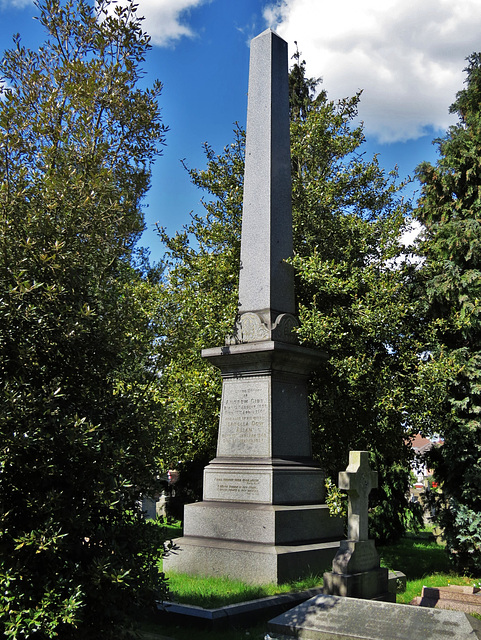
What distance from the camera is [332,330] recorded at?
10.9m

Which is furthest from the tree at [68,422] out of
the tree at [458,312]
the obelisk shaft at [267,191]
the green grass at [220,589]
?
the tree at [458,312]

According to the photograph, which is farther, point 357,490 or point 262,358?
point 262,358

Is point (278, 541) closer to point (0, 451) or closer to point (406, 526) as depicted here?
point (0, 451)

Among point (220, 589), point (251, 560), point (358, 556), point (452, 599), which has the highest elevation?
point (358, 556)

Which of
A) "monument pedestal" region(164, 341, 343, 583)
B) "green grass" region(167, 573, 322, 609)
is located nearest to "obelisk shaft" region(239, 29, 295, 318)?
"monument pedestal" region(164, 341, 343, 583)

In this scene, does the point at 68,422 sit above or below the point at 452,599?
above

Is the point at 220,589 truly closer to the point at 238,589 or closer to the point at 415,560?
the point at 238,589

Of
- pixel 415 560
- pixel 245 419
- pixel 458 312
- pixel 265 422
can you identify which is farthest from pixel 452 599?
pixel 458 312

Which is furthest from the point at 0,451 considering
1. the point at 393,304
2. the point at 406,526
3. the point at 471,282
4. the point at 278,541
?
the point at 406,526

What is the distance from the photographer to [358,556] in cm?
739

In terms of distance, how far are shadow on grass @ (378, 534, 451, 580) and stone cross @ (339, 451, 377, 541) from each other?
3.29 metres

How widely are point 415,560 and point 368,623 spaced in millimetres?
7872

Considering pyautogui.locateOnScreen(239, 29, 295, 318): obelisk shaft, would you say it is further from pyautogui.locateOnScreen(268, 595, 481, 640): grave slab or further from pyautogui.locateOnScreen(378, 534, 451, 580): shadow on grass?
pyautogui.locateOnScreen(378, 534, 451, 580): shadow on grass

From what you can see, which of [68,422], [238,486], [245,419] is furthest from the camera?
[245,419]
